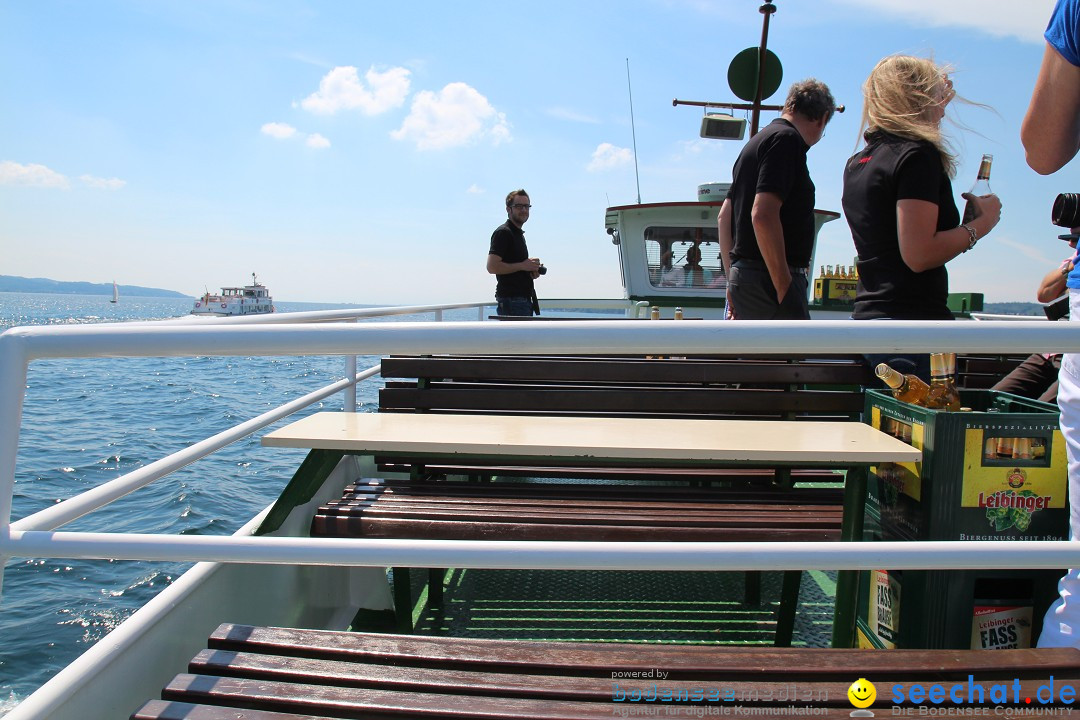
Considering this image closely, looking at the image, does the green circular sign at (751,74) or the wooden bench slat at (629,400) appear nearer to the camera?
the wooden bench slat at (629,400)

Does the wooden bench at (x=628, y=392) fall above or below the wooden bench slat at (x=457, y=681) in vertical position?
above

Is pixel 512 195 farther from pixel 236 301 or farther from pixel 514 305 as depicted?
pixel 236 301

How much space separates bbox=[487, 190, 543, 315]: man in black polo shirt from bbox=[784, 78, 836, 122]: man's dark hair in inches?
120

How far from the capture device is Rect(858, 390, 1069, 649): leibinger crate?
1724 mm

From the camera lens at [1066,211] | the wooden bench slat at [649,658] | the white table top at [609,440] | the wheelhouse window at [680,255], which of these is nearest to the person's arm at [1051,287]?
the camera lens at [1066,211]

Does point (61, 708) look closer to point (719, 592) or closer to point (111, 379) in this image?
point (719, 592)

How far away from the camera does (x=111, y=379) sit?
985 inches

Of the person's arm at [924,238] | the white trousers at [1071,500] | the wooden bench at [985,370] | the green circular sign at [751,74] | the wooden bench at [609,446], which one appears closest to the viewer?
the white trousers at [1071,500]

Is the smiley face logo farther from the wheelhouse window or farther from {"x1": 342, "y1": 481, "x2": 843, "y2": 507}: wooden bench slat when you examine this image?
the wheelhouse window

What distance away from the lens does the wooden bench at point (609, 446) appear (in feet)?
6.69

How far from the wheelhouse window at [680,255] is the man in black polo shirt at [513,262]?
4.36 meters

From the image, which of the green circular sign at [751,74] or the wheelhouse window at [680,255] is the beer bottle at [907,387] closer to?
the wheelhouse window at [680,255]

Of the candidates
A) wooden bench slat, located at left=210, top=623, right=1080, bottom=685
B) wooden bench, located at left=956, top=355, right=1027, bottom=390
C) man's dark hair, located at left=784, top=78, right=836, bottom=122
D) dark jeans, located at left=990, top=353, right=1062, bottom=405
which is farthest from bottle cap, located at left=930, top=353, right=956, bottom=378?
wooden bench, located at left=956, top=355, right=1027, bottom=390

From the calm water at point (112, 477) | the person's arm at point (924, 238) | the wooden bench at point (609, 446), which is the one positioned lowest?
the calm water at point (112, 477)
